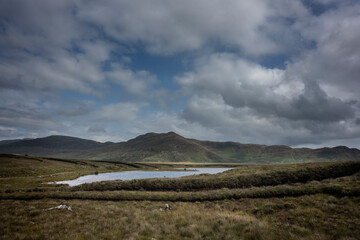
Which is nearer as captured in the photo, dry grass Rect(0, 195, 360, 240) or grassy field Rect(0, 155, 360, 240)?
dry grass Rect(0, 195, 360, 240)

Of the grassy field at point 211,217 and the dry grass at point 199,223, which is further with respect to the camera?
the grassy field at point 211,217

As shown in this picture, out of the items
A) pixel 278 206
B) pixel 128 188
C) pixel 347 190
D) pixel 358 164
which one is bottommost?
pixel 128 188

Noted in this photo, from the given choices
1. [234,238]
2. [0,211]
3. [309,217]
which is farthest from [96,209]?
[309,217]

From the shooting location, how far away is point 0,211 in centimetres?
1850

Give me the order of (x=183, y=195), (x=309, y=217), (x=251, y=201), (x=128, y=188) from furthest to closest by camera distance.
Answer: (x=128, y=188) → (x=183, y=195) → (x=251, y=201) → (x=309, y=217)

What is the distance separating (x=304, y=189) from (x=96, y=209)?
24377 mm

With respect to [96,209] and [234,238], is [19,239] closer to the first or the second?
[96,209]

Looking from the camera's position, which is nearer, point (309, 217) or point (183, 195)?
point (309, 217)

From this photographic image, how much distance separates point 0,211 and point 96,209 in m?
9.14

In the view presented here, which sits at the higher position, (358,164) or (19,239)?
(358,164)

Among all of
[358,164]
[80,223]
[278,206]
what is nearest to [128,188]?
[80,223]

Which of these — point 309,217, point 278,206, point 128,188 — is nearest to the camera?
point 309,217

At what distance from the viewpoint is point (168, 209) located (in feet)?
68.8

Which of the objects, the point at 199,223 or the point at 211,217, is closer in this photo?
the point at 199,223
